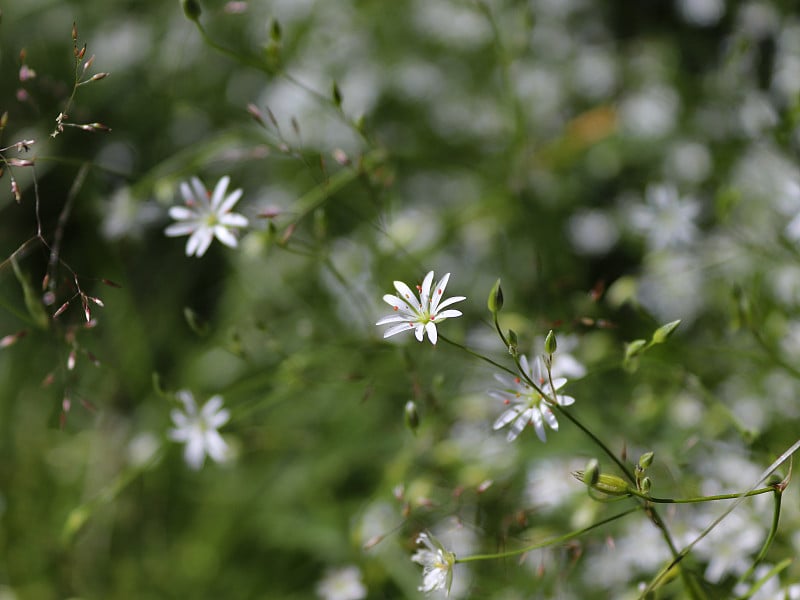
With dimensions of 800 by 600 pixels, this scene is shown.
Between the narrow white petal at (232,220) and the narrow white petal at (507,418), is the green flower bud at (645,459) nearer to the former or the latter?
the narrow white petal at (507,418)

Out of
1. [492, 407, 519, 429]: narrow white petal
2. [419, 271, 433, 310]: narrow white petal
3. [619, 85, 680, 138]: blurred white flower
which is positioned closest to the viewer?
[419, 271, 433, 310]: narrow white petal

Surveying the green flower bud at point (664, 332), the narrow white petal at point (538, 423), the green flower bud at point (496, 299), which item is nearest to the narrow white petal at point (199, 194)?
Result: the green flower bud at point (496, 299)

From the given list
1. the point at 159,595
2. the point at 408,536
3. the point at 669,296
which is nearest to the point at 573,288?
the point at 669,296

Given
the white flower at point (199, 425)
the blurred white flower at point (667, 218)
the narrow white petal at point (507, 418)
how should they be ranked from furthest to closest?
the blurred white flower at point (667, 218), the white flower at point (199, 425), the narrow white petal at point (507, 418)

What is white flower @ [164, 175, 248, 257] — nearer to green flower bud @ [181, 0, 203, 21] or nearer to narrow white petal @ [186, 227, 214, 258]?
narrow white petal @ [186, 227, 214, 258]

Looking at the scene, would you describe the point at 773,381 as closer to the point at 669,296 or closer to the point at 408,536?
the point at 669,296

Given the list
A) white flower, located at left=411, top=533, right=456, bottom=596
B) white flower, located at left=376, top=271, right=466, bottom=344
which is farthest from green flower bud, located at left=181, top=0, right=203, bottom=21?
white flower, located at left=411, top=533, right=456, bottom=596

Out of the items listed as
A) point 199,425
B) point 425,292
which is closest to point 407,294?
point 425,292
